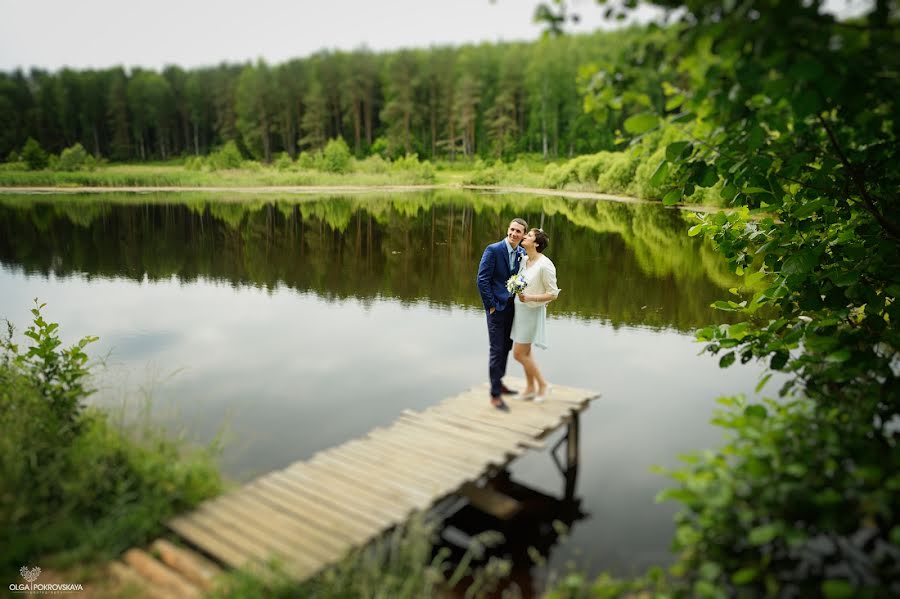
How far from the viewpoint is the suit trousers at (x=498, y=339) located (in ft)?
22.6

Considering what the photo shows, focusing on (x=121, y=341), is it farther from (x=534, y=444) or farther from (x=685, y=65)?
(x=685, y=65)

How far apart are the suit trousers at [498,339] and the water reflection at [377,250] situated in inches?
279

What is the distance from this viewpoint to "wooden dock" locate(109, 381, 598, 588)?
173 inches

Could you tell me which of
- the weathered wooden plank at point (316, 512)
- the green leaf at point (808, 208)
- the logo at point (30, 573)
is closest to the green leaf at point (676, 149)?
the green leaf at point (808, 208)

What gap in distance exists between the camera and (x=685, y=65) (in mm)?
3797

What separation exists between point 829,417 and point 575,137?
7995 centimetres

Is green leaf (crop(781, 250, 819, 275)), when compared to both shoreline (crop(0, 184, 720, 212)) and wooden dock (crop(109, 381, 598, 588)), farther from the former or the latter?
shoreline (crop(0, 184, 720, 212))

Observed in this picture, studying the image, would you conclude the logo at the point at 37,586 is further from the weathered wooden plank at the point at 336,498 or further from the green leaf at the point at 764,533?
the green leaf at the point at 764,533

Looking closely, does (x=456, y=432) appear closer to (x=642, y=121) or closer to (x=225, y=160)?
(x=642, y=121)

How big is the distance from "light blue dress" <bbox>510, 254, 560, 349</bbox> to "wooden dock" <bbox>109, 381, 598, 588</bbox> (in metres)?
0.75

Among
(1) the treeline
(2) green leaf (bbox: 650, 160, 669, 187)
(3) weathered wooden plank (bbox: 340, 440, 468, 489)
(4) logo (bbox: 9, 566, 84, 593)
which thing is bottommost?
(3) weathered wooden plank (bbox: 340, 440, 468, 489)

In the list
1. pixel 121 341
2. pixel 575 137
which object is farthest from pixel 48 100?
pixel 121 341

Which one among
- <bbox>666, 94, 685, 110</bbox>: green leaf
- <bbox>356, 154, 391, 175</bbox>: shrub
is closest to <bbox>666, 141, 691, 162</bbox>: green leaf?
<bbox>666, 94, 685, 110</bbox>: green leaf

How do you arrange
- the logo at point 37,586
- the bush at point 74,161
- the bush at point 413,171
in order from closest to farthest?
the logo at point 37,586 < the bush at point 74,161 < the bush at point 413,171
